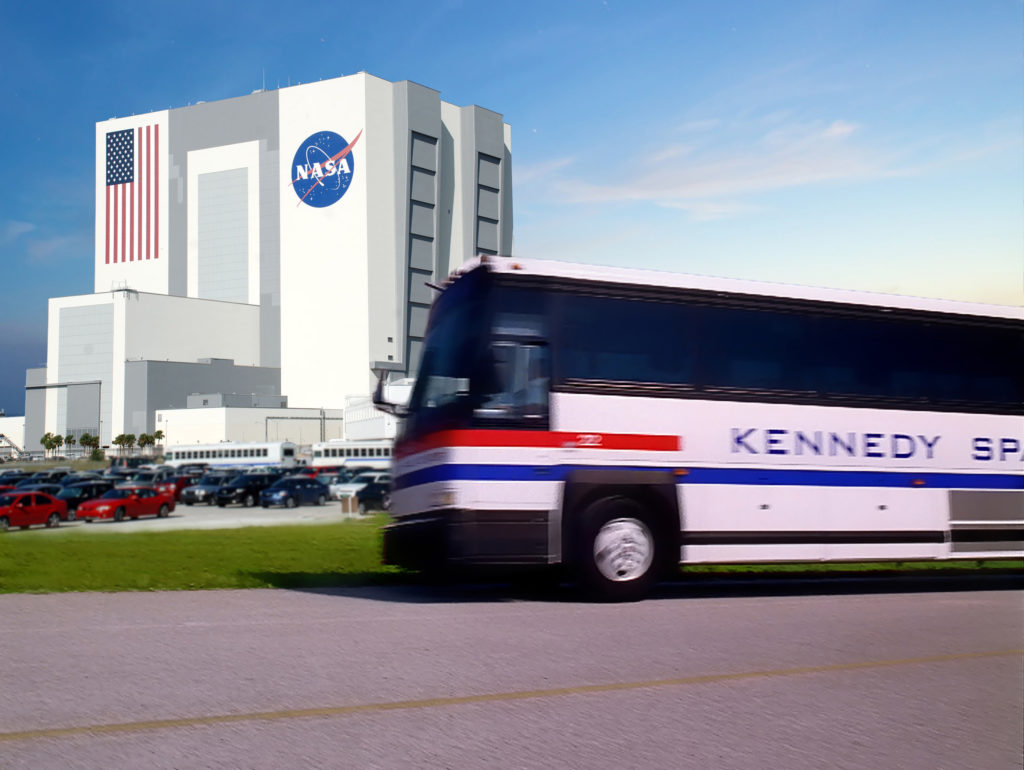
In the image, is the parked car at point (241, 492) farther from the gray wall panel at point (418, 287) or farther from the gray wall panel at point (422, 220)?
the gray wall panel at point (422, 220)

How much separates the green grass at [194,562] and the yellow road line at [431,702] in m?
7.12

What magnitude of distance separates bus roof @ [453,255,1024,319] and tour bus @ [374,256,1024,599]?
1.1 inches

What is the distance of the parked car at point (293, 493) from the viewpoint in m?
48.2

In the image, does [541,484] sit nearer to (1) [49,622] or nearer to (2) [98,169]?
(1) [49,622]

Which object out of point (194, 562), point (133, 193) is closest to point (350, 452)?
point (133, 193)

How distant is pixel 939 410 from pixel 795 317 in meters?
2.39

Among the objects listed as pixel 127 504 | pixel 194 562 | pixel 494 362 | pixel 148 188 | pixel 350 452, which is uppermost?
pixel 148 188

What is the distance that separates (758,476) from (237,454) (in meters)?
87.0

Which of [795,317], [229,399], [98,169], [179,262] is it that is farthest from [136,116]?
[795,317]

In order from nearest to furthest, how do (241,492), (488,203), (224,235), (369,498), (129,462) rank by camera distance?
(369,498), (241,492), (129,462), (224,235), (488,203)

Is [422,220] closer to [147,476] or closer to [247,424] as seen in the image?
[247,424]

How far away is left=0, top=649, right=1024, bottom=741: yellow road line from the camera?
4.97 meters

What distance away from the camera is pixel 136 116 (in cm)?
12681

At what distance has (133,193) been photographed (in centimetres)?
12550
